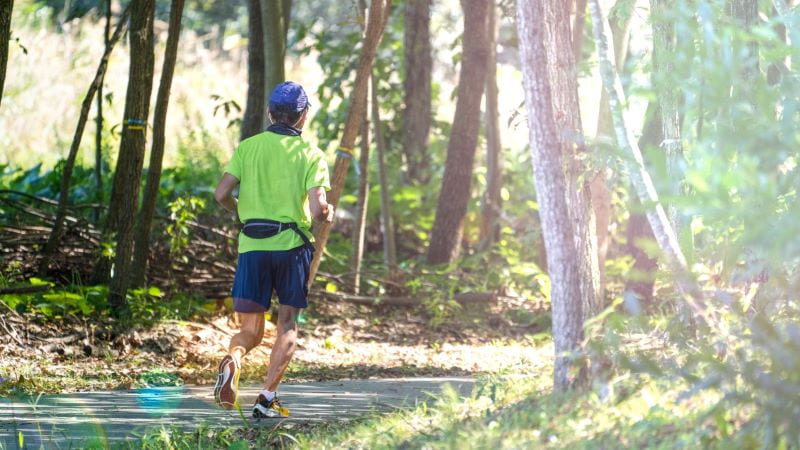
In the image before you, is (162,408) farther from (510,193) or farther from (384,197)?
(510,193)

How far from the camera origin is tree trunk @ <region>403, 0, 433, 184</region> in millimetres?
17109

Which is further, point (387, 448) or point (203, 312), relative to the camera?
point (203, 312)

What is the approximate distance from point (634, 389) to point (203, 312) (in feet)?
20.4

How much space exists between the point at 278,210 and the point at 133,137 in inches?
147

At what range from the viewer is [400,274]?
14234mm

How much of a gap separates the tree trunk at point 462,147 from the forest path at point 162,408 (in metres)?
5.93

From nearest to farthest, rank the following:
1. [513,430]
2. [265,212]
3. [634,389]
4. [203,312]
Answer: [513,430] → [634,389] → [265,212] → [203,312]

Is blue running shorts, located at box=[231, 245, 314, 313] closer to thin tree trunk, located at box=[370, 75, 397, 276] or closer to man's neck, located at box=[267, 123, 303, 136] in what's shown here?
man's neck, located at box=[267, 123, 303, 136]

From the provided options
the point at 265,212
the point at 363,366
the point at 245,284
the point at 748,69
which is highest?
the point at 748,69

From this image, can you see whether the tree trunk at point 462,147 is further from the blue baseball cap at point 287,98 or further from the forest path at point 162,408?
the blue baseball cap at point 287,98

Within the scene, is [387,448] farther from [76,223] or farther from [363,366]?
[76,223]

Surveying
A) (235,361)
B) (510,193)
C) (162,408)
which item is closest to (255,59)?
(510,193)

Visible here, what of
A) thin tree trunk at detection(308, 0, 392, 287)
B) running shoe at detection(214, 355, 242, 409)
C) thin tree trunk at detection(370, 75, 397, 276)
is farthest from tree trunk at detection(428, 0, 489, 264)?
running shoe at detection(214, 355, 242, 409)

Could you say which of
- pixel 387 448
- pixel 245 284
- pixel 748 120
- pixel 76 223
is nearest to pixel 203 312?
pixel 76 223
